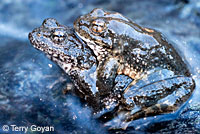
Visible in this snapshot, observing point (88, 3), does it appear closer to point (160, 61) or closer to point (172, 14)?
point (172, 14)

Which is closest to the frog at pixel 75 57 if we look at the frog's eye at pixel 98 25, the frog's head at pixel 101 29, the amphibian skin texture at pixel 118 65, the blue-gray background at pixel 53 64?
the amphibian skin texture at pixel 118 65

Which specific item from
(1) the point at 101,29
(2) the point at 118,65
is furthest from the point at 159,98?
(1) the point at 101,29

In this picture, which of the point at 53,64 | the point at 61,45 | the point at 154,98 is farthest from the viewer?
the point at 53,64

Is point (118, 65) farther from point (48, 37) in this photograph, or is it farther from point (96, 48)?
point (48, 37)

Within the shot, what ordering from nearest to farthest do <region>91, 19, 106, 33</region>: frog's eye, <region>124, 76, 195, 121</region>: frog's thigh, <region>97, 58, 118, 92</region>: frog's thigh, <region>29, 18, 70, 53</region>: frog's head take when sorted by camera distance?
<region>124, 76, 195, 121</region>: frog's thigh
<region>91, 19, 106, 33</region>: frog's eye
<region>97, 58, 118, 92</region>: frog's thigh
<region>29, 18, 70, 53</region>: frog's head

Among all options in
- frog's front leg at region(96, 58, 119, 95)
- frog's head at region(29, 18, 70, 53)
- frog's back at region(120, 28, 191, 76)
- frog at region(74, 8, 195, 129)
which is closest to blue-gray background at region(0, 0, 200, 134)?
frog at region(74, 8, 195, 129)

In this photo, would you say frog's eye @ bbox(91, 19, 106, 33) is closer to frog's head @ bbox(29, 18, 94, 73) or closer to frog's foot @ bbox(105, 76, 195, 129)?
frog's head @ bbox(29, 18, 94, 73)

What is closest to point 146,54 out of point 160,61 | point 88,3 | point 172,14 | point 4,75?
point 160,61

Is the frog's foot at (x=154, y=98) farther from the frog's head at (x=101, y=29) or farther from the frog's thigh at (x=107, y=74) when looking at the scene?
the frog's head at (x=101, y=29)
